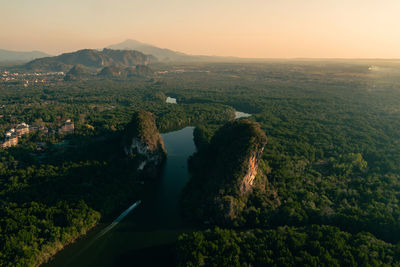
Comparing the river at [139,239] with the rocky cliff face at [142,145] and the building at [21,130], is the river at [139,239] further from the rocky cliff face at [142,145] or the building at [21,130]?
the building at [21,130]

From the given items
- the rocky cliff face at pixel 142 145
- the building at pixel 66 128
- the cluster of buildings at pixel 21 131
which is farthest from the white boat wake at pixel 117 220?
the building at pixel 66 128

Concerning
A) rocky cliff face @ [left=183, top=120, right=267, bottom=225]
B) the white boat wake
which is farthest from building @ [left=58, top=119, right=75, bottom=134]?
rocky cliff face @ [left=183, top=120, right=267, bottom=225]

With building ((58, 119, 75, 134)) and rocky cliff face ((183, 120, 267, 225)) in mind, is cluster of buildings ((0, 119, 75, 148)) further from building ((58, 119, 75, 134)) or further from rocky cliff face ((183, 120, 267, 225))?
rocky cliff face ((183, 120, 267, 225))

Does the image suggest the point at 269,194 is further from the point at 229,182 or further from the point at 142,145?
the point at 142,145

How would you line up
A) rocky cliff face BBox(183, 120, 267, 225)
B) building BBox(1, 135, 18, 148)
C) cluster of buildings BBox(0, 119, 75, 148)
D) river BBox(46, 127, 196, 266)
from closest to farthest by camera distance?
river BBox(46, 127, 196, 266) → rocky cliff face BBox(183, 120, 267, 225) → building BBox(1, 135, 18, 148) → cluster of buildings BBox(0, 119, 75, 148)

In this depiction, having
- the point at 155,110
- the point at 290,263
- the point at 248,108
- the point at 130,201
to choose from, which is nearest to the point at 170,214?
the point at 130,201

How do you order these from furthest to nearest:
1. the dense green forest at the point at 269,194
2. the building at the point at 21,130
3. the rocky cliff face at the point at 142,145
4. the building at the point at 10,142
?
the building at the point at 21,130
the building at the point at 10,142
the rocky cliff face at the point at 142,145
the dense green forest at the point at 269,194
